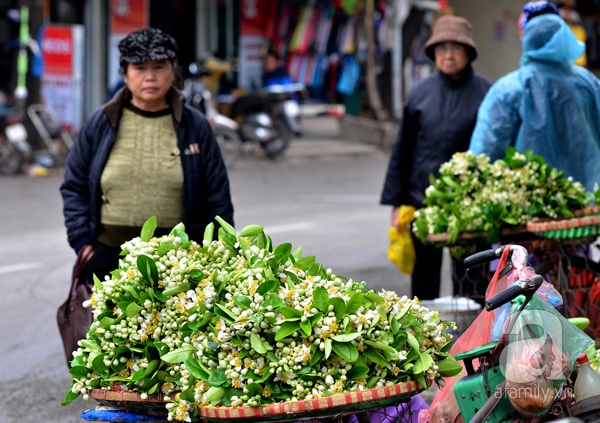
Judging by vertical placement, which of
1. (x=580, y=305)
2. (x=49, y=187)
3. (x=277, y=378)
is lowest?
(x=49, y=187)

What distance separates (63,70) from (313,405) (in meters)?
15.4

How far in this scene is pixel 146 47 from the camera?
185 inches

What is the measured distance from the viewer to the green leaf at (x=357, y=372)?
2963mm

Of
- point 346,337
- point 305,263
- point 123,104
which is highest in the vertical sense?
point 123,104

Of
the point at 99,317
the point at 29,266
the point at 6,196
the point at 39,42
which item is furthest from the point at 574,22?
the point at 99,317

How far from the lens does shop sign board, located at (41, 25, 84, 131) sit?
17438mm

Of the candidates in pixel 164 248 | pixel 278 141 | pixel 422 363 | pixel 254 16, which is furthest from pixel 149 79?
pixel 254 16

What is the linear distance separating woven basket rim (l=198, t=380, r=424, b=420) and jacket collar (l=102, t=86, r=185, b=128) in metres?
2.11

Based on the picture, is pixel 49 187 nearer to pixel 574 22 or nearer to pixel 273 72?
pixel 273 72

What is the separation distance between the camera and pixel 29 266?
9203mm

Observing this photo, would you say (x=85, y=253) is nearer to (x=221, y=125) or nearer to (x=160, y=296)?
(x=160, y=296)

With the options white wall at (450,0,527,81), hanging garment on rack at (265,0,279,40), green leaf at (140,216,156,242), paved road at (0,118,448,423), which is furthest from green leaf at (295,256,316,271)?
hanging garment on rack at (265,0,279,40)

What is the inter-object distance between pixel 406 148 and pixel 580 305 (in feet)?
4.55

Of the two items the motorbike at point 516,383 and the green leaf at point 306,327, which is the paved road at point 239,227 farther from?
the green leaf at point 306,327
